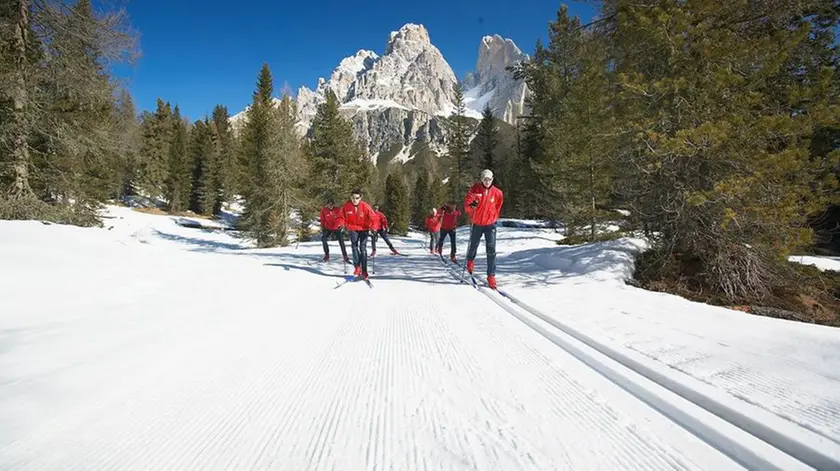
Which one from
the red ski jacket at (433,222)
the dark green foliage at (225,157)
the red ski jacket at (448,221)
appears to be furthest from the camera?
the dark green foliage at (225,157)

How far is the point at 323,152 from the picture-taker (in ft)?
81.4

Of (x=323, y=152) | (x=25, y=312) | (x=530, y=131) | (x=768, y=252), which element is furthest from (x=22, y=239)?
(x=530, y=131)

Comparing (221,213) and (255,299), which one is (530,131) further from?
(221,213)

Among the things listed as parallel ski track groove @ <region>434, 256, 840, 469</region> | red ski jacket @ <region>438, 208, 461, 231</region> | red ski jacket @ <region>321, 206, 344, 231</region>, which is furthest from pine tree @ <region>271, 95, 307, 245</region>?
parallel ski track groove @ <region>434, 256, 840, 469</region>

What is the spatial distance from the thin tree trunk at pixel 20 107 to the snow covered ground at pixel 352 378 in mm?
6007

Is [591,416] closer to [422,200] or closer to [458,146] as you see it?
[458,146]

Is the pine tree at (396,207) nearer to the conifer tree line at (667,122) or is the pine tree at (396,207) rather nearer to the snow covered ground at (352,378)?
the conifer tree line at (667,122)

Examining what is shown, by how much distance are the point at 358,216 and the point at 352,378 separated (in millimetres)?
5504

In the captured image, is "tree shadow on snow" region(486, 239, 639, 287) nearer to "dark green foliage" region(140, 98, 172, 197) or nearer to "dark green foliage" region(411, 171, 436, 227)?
"dark green foliage" region(411, 171, 436, 227)

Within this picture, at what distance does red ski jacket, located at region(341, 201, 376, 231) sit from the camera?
7.64 m

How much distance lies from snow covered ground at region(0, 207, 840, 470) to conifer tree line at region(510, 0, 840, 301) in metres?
2.19

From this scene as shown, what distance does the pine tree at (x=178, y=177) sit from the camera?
44.1 m

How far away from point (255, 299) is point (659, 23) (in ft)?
25.7

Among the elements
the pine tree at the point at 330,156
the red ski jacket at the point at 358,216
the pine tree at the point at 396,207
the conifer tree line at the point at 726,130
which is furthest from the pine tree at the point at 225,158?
the conifer tree line at the point at 726,130
